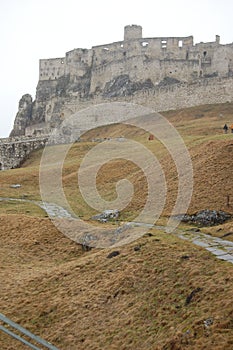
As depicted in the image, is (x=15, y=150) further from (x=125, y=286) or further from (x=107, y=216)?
(x=125, y=286)

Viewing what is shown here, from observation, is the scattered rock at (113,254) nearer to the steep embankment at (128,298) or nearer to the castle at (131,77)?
the steep embankment at (128,298)

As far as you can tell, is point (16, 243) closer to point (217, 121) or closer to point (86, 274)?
point (86, 274)

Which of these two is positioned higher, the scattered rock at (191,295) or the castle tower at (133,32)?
the castle tower at (133,32)

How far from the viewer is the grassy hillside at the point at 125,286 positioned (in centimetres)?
1183

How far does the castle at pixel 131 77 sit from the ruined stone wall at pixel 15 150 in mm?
9566

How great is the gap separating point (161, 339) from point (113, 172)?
27.1 meters

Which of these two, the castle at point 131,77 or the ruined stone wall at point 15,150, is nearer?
the ruined stone wall at point 15,150

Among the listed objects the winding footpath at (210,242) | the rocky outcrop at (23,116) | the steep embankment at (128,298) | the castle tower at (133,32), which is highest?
the castle tower at (133,32)

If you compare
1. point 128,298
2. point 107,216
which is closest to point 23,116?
point 107,216

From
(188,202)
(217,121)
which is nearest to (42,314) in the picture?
(188,202)

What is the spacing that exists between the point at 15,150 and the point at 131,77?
147 feet

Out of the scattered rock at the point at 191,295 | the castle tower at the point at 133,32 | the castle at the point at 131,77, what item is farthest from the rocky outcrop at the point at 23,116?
the scattered rock at the point at 191,295

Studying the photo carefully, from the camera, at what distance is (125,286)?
48.3 ft

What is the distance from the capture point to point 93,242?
20.3 meters
